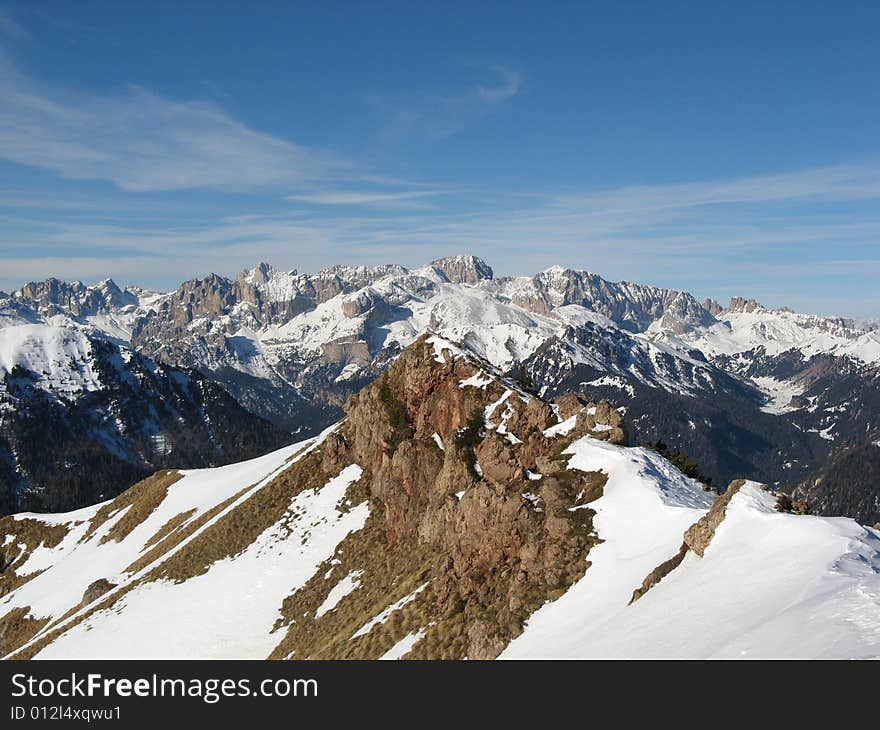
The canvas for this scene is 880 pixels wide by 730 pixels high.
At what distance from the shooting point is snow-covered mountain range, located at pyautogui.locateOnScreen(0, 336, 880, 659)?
26.0m

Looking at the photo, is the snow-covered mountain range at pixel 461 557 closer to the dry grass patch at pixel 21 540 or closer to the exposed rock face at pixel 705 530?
the exposed rock face at pixel 705 530

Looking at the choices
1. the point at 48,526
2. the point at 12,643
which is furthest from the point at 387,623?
the point at 48,526

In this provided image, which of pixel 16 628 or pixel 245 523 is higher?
pixel 245 523

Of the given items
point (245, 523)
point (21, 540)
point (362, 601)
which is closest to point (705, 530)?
point (362, 601)

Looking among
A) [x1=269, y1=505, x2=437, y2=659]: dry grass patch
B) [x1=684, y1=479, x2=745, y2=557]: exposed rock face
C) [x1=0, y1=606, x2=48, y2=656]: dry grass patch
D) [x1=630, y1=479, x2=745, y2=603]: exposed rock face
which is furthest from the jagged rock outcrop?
[x1=0, y1=606, x2=48, y2=656]: dry grass patch

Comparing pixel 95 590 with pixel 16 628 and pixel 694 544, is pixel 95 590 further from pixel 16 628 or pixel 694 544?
pixel 694 544

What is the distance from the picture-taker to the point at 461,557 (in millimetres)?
45844

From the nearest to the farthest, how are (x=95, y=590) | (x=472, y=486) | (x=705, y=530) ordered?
(x=705, y=530) → (x=472, y=486) → (x=95, y=590)

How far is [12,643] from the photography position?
293ft

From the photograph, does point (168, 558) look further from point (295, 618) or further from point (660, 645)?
point (660, 645)

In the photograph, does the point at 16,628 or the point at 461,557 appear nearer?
the point at 461,557

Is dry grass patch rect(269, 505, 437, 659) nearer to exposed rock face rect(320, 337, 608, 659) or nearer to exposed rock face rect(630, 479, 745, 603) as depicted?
exposed rock face rect(320, 337, 608, 659)
